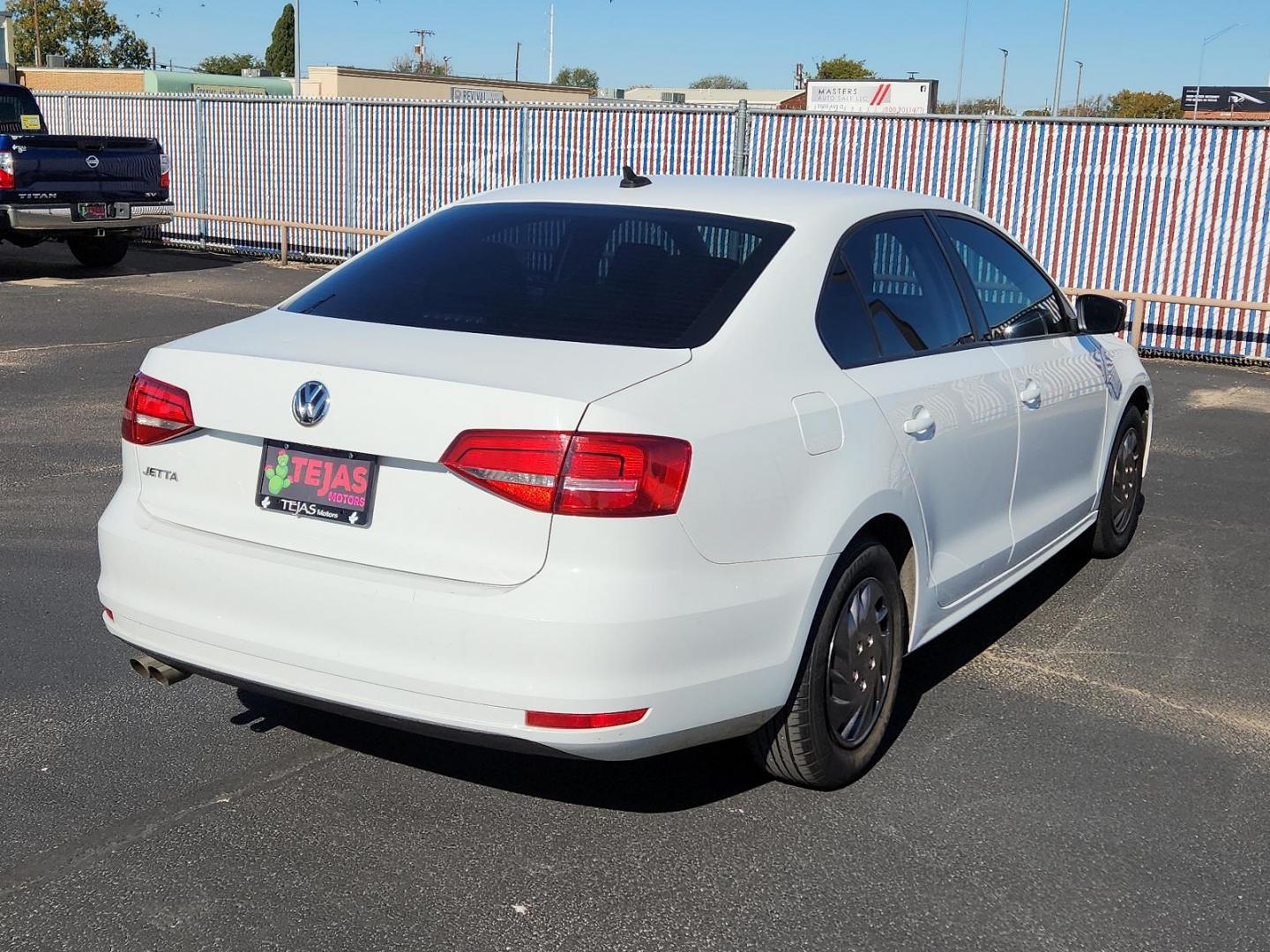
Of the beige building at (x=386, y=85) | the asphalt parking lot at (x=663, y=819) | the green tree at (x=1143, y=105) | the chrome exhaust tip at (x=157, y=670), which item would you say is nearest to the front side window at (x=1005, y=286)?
the asphalt parking lot at (x=663, y=819)

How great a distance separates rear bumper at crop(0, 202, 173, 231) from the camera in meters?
17.2

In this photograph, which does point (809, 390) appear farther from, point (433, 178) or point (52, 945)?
point (433, 178)

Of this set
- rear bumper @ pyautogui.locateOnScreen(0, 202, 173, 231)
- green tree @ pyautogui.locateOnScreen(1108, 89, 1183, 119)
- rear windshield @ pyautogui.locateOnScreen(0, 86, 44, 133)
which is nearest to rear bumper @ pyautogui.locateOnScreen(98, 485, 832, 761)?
rear bumper @ pyautogui.locateOnScreen(0, 202, 173, 231)

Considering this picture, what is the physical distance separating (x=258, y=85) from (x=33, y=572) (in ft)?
166

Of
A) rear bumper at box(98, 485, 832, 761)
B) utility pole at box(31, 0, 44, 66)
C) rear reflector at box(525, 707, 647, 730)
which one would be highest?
utility pole at box(31, 0, 44, 66)

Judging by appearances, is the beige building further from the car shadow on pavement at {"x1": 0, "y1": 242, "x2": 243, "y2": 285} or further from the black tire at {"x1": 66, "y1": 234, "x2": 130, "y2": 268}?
the black tire at {"x1": 66, "y1": 234, "x2": 130, "y2": 268}

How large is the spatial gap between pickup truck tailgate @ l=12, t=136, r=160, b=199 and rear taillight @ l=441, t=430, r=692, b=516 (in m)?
15.7

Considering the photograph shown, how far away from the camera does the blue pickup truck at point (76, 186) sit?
17.2 m

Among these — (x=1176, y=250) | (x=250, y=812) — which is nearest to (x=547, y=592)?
(x=250, y=812)

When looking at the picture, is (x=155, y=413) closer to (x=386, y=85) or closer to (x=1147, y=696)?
(x=1147, y=696)

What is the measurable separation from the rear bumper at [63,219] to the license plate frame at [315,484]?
1530cm

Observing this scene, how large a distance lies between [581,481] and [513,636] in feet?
1.25

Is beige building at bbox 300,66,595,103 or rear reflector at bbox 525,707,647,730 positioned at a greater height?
beige building at bbox 300,66,595,103

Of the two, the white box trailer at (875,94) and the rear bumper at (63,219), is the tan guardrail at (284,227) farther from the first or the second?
the white box trailer at (875,94)
